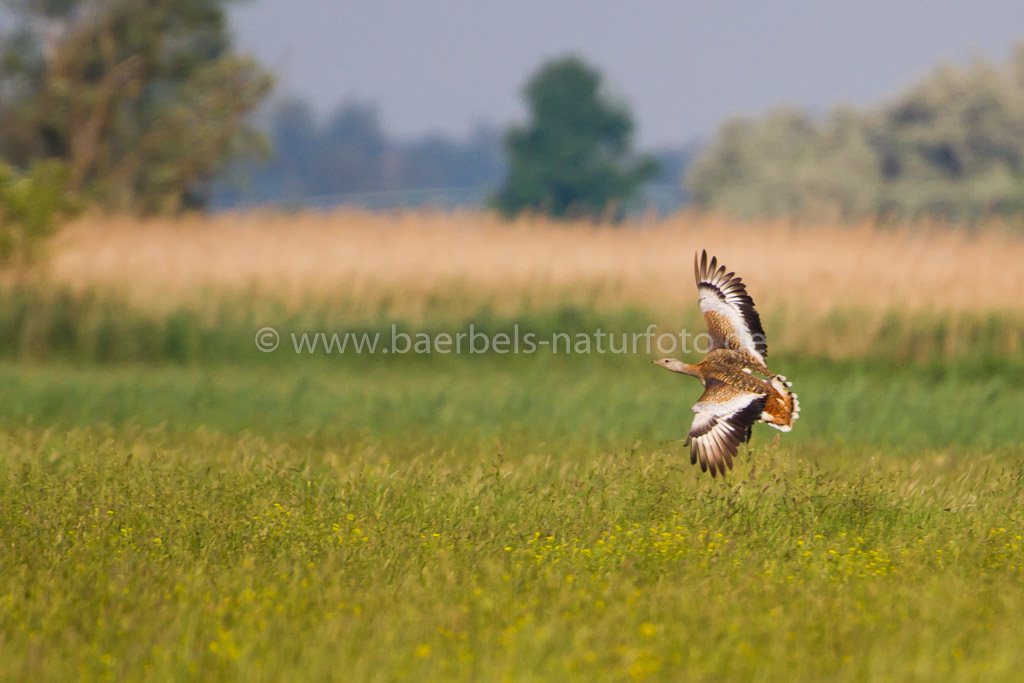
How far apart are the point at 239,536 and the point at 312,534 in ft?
1.22

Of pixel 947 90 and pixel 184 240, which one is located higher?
pixel 947 90

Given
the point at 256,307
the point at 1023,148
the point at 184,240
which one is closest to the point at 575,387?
the point at 256,307

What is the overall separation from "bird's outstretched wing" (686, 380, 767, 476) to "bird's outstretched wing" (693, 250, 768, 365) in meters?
0.49

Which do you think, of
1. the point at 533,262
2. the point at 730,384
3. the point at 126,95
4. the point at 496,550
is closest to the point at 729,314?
the point at 730,384

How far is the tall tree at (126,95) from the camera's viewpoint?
30047mm

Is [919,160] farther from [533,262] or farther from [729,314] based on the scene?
[729,314]

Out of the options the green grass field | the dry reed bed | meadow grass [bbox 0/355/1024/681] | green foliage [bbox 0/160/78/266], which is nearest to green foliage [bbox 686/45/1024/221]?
the dry reed bed

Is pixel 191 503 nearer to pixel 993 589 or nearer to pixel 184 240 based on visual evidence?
pixel 993 589

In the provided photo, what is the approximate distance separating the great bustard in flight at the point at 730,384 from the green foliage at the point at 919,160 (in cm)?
3178

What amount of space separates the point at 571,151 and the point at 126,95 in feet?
68.1

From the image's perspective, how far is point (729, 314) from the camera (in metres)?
6.92

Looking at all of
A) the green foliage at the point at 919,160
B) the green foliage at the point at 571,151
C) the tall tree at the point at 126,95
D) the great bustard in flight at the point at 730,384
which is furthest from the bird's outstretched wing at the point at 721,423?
the green foliage at the point at 571,151

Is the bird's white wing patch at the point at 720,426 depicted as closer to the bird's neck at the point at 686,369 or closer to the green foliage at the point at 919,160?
the bird's neck at the point at 686,369

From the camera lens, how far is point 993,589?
542 centimetres
